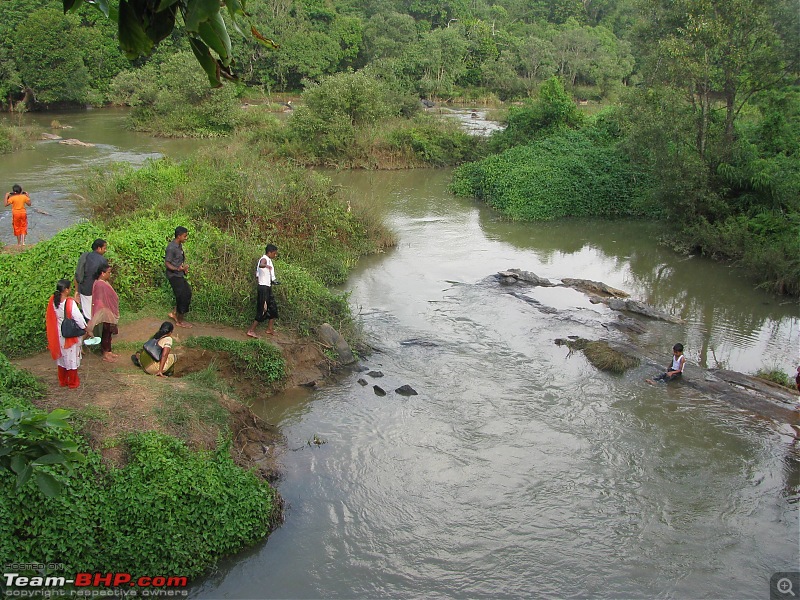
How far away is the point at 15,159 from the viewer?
24.8 m

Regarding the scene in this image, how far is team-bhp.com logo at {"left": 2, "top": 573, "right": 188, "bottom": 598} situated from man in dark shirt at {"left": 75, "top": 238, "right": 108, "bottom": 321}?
3.48 m

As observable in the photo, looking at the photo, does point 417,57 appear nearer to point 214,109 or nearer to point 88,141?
point 214,109

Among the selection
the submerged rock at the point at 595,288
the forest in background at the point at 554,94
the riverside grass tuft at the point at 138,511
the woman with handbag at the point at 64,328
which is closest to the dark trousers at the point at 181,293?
the woman with handbag at the point at 64,328

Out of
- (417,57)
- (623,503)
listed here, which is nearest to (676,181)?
(623,503)

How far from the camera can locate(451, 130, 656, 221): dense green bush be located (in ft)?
68.6

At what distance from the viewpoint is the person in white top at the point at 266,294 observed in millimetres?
9883

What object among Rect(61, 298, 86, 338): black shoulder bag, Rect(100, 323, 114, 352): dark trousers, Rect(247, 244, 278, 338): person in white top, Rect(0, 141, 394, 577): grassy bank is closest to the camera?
Rect(0, 141, 394, 577): grassy bank

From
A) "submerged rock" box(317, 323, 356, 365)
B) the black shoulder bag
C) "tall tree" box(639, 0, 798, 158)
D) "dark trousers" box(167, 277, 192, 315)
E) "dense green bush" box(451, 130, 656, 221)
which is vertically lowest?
"submerged rock" box(317, 323, 356, 365)

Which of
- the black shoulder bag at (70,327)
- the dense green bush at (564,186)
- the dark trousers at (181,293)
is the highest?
the dense green bush at (564,186)

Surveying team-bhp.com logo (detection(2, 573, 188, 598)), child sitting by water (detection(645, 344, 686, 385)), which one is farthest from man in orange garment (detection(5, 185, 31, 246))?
child sitting by water (detection(645, 344, 686, 385))

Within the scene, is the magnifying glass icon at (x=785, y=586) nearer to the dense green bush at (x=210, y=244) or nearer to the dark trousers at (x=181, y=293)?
the dense green bush at (x=210, y=244)

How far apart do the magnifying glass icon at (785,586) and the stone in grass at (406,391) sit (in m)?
5.05

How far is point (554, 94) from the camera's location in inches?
996

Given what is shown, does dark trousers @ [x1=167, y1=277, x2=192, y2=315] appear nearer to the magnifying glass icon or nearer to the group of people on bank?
the group of people on bank
